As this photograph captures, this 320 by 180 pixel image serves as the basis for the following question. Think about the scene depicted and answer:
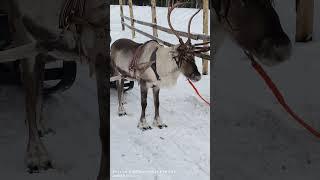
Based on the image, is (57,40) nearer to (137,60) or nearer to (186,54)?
(137,60)

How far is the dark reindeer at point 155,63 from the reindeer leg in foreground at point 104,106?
130mm

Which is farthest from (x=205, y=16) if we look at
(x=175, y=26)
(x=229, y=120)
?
(x=229, y=120)

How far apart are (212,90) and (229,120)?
223 mm

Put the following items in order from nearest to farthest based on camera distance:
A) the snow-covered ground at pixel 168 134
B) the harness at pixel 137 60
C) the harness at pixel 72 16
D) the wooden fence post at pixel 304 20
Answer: the harness at pixel 72 16
the snow-covered ground at pixel 168 134
the harness at pixel 137 60
the wooden fence post at pixel 304 20

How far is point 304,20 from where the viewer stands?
130 inches

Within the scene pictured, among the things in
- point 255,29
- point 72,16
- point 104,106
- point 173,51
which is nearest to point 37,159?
point 104,106

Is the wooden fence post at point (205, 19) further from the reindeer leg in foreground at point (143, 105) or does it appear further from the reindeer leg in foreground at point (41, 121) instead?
the reindeer leg in foreground at point (41, 121)

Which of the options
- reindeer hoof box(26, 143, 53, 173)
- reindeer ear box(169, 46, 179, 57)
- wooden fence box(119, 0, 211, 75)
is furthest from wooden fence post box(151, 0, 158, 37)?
reindeer hoof box(26, 143, 53, 173)

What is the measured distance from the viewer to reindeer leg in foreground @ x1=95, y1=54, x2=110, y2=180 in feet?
8.71

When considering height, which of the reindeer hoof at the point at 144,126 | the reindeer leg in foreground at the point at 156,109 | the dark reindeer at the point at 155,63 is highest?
the dark reindeer at the point at 155,63

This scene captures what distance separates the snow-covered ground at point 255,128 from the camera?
2760 mm

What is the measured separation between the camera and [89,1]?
260cm

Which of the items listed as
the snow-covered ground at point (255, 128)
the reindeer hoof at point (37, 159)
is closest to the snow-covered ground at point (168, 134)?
the snow-covered ground at point (255, 128)

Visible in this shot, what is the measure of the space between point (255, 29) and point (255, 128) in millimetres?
639
